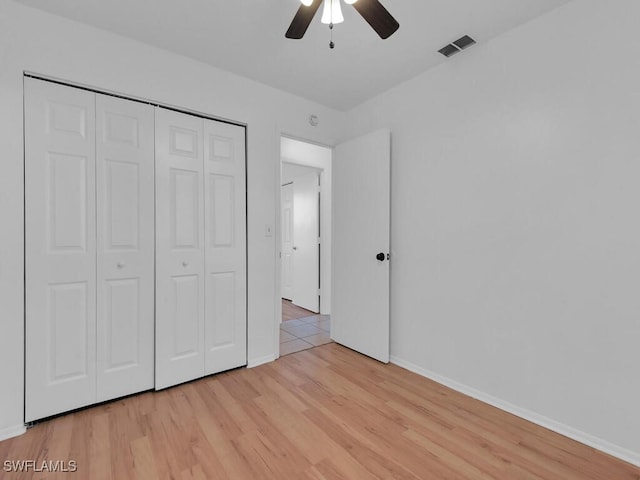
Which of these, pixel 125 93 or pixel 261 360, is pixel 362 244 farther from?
pixel 125 93

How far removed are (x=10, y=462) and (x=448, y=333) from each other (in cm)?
280

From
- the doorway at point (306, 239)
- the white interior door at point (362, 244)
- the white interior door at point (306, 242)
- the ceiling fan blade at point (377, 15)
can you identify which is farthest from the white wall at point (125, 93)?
the white interior door at point (306, 242)

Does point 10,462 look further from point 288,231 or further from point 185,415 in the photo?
point 288,231

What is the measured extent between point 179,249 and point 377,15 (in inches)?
80.1

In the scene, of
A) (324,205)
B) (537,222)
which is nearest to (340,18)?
(537,222)

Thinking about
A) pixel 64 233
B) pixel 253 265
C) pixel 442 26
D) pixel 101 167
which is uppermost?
pixel 442 26

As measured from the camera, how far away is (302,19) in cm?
159

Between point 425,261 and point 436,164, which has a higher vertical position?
point 436,164


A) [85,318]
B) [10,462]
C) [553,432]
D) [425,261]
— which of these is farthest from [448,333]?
[10,462]

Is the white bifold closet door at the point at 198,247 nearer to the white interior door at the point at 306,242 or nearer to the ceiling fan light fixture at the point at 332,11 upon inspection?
the ceiling fan light fixture at the point at 332,11

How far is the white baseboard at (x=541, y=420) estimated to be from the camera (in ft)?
5.44

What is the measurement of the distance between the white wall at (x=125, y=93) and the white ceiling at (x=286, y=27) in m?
0.11

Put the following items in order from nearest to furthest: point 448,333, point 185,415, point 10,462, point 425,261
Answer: point 10,462
point 185,415
point 448,333
point 425,261

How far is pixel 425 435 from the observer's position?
1839mm
